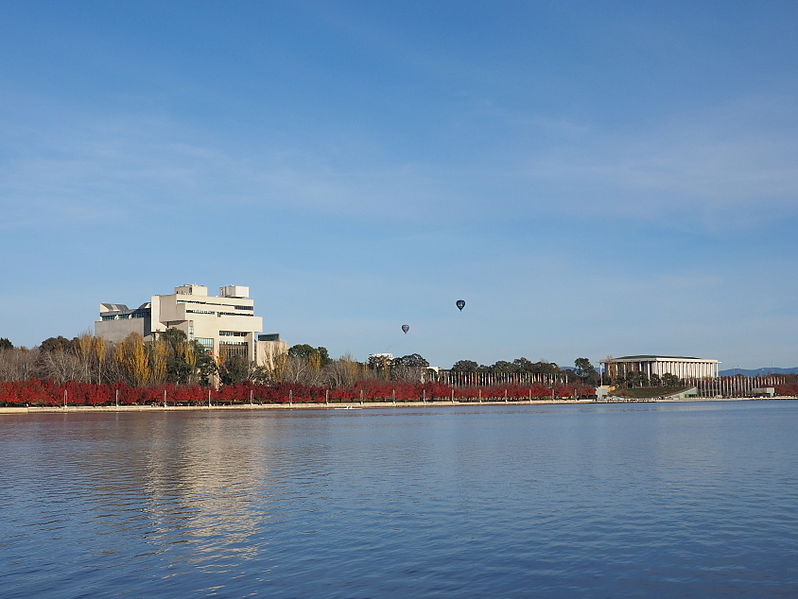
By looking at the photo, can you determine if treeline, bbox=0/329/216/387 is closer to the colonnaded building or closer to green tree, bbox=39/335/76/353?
green tree, bbox=39/335/76/353

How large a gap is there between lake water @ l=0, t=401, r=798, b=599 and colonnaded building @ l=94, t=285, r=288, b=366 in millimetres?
133108

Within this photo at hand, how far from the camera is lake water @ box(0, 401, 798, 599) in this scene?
16578 mm

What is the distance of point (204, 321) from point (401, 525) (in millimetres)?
159796

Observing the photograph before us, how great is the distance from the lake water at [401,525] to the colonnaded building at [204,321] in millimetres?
133108

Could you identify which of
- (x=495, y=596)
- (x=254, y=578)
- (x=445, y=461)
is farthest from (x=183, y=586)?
(x=445, y=461)

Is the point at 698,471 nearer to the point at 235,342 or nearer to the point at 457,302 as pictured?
the point at 457,302

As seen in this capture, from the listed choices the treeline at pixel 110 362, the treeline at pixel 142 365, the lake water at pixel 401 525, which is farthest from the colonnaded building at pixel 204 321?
the lake water at pixel 401 525

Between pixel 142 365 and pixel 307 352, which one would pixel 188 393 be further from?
pixel 307 352

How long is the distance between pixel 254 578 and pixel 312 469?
20.3 meters

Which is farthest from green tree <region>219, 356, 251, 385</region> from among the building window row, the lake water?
the lake water

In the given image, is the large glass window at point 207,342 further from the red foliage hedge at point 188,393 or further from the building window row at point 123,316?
the red foliage hedge at point 188,393

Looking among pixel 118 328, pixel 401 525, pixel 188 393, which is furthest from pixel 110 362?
pixel 401 525

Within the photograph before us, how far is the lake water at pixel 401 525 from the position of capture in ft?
54.4

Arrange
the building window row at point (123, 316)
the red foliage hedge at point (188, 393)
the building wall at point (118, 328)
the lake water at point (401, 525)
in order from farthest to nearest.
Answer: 1. the building window row at point (123, 316)
2. the building wall at point (118, 328)
3. the red foliage hedge at point (188, 393)
4. the lake water at point (401, 525)
